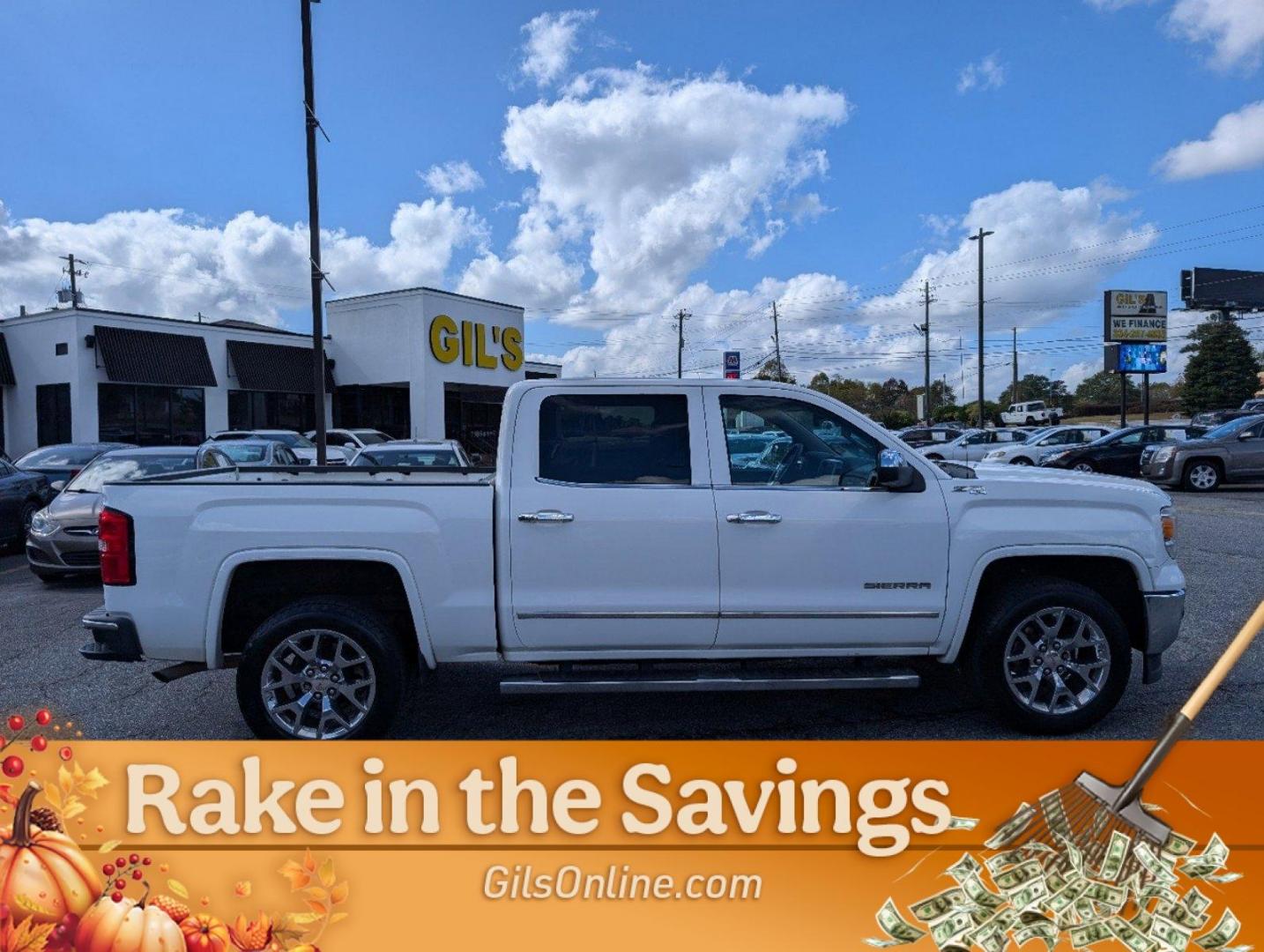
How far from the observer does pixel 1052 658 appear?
4465 millimetres

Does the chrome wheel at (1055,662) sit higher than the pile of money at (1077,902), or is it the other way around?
the chrome wheel at (1055,662)

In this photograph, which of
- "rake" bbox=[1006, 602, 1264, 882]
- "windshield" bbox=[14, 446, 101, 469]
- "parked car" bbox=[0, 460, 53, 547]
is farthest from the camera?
"windshield" bbox=[14, 446, 101, 469]

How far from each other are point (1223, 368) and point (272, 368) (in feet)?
227

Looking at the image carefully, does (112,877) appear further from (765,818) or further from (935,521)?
(935,521)

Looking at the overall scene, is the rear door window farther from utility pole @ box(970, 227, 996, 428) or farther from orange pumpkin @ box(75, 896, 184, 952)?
utility pole @ box(970, 227, 996, 428)

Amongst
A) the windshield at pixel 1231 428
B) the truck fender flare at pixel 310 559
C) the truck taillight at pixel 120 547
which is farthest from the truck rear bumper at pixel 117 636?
the windshield at pixel 1231 428

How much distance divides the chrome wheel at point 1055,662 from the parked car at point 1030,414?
6458cm

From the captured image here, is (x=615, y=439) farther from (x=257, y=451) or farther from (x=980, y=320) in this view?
(x=980, y=320)

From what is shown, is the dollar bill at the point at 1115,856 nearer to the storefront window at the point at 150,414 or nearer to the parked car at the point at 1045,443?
the parked car at the point at 1045,443

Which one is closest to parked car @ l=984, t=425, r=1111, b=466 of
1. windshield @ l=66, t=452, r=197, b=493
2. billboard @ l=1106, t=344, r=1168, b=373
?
billboard @ l=1106, t=344, r=1168, b=373

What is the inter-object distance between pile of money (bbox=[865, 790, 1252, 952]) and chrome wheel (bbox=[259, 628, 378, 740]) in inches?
101

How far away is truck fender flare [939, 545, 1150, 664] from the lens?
174 inches

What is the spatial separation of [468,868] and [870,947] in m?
1.35

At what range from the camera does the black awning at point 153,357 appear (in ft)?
80.3
